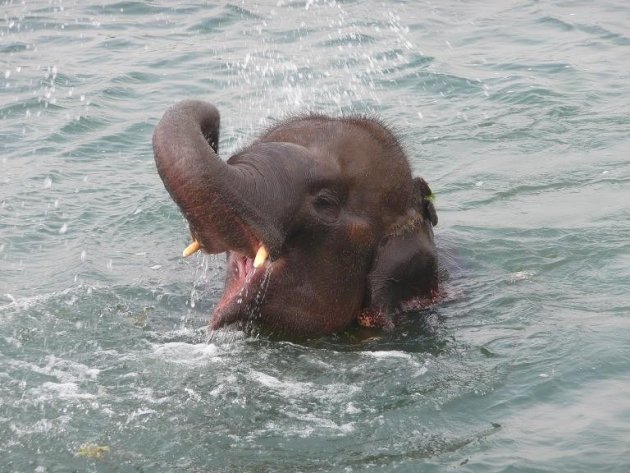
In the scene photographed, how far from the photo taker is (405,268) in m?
7.05

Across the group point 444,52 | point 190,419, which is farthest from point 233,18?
point 190,419

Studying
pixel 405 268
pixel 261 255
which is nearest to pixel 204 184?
pixel 261 255

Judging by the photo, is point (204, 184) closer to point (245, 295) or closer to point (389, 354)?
point (245, 295)

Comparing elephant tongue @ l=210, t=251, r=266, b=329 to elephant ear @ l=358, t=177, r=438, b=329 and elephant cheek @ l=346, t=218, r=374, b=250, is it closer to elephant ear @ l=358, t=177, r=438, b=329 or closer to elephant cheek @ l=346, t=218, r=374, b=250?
elephant cheek @ l=346, t=218, r=374, b=250

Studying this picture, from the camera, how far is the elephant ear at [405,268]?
22.7 ft

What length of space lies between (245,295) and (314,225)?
52 cm

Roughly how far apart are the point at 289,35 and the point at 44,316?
1033 cm

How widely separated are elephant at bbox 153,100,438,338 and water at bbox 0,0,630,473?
20 centimetres

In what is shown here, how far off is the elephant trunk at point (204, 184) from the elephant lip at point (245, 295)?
56cm

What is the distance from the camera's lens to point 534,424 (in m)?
5.75

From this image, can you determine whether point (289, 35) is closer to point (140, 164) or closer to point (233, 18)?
point (233, 18)

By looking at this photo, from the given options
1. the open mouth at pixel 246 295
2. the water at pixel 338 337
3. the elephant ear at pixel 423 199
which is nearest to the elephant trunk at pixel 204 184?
the open mouth at pixel 246 295

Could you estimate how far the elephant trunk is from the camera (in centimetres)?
548

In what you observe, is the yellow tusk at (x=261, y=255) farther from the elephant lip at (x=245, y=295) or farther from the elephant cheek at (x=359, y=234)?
the elephant cheek at (x=359, y=234)
